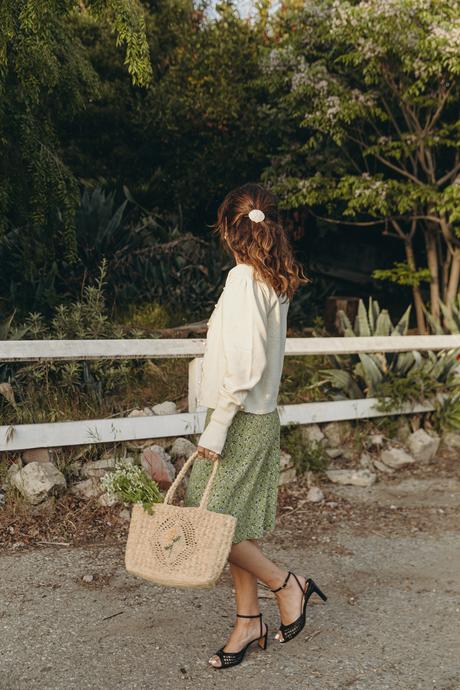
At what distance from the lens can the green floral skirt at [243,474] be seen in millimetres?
3572

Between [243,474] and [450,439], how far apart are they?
425cm

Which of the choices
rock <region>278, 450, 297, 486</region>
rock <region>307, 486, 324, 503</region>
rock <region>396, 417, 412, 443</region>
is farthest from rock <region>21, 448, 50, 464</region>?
rock <region>396, 417, 412, 443</region>

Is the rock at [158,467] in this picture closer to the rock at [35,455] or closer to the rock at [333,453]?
the rock at [35,455]

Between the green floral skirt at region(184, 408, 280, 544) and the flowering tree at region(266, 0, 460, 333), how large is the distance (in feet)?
20.6

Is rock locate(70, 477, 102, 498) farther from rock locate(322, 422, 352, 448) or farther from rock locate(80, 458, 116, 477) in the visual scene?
rock locate(322, 422, 352, 448)

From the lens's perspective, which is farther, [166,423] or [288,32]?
[288,32]

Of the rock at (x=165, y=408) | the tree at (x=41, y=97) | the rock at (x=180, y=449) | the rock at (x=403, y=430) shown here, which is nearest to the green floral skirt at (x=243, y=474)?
the rock at (x=180, y=449)

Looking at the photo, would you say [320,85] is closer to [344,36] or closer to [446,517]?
[344,36]

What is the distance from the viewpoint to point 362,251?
13.6 metres

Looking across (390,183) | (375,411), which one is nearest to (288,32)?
(390,183)

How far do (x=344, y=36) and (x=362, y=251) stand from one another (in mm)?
4663

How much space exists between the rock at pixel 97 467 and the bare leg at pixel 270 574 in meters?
2.27

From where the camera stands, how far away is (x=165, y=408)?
654cm

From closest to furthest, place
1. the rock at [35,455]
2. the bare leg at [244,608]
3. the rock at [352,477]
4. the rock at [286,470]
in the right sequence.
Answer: the bare leg at [244,608] → the rock at [35,455] → the rock at [286,470] → the rock at [352,477]
